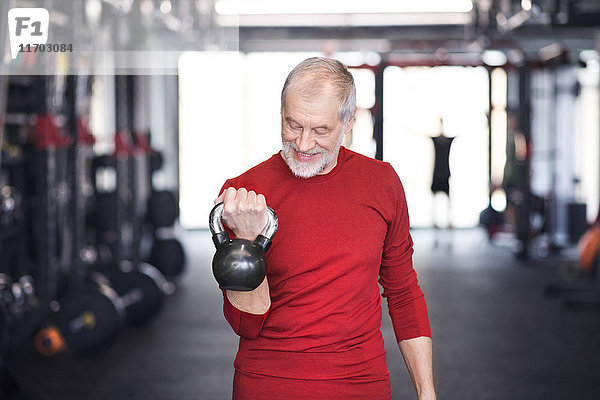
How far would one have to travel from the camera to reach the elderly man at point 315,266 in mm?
1343

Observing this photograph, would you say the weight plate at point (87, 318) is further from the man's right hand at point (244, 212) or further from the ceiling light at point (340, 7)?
the ceiling light at point (340, 7)

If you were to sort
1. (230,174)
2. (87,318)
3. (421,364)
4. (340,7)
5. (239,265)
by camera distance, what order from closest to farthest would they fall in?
(239,265) → (421,364) → (87,318) → (340,7) → (230,174)

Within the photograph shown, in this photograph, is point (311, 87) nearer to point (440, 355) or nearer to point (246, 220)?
point (246, 220)

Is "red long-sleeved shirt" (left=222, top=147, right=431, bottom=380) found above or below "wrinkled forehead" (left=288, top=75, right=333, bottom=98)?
below

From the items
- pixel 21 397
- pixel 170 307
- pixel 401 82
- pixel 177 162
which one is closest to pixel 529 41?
pixel 401 82

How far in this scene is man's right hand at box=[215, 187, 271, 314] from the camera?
1.19m

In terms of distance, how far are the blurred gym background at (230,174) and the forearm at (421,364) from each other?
1663 mm

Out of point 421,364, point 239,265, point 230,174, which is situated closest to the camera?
point 239,265

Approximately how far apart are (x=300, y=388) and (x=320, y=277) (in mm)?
201

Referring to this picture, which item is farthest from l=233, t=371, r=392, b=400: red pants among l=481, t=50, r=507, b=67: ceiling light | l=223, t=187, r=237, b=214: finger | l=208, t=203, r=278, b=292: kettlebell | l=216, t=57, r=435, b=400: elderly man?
l=481, t=50, r=507, b=67: ceiling light

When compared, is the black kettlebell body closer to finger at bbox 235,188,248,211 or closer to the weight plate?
finger at bbox 235,188,248,211

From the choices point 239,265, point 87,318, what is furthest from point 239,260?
point 87,318

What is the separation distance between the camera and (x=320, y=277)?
54.2 inches

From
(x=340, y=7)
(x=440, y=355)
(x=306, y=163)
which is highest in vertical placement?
(x=340, y=7)
